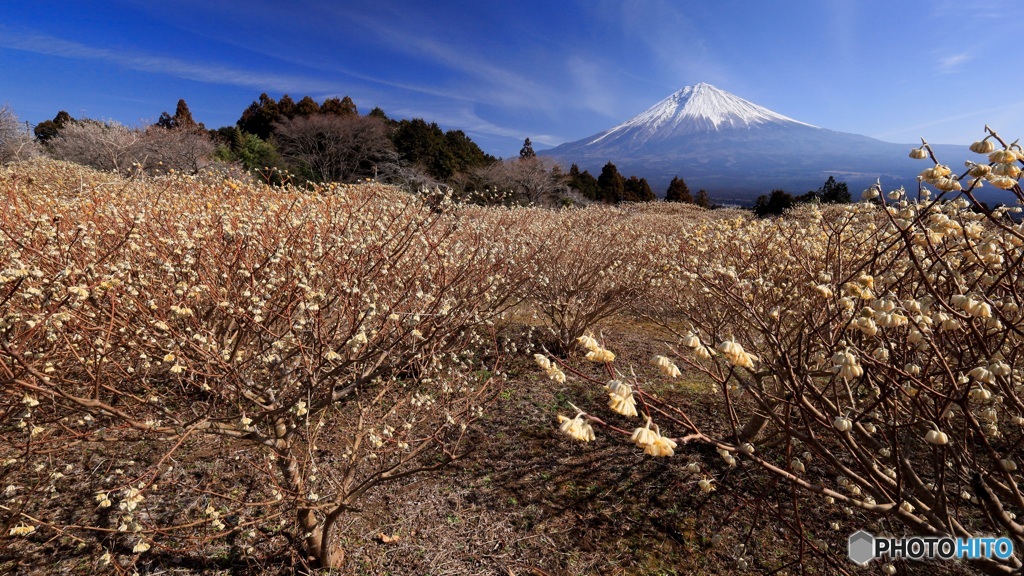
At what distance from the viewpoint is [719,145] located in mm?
154000

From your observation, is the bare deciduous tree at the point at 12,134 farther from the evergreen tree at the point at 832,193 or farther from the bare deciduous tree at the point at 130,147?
the evergreen tree at the point at 832,193

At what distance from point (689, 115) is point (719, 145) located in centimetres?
1675

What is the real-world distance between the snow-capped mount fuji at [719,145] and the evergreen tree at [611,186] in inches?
4222

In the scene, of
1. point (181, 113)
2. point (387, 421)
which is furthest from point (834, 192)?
point (181, 113)

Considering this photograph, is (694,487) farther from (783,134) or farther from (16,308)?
(783,134)

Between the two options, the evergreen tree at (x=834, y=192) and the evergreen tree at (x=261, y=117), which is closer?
the evergreen tree at (x=834, y=192)

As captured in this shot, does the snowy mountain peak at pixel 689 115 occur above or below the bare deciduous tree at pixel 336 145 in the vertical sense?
above

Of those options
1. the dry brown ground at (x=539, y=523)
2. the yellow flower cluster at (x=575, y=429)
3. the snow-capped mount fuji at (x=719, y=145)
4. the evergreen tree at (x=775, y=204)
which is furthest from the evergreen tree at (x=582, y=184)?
the snow-capped mount fuji at (x=719, y=145)

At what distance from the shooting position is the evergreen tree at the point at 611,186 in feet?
108

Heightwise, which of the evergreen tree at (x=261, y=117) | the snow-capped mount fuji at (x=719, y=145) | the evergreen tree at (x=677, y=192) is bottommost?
the evergreen tree at (x=677, y=192)

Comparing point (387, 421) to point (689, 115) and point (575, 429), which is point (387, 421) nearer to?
point (575, 429)

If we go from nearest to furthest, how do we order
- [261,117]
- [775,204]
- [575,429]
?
[575,429]
[775,204]
[261,117]

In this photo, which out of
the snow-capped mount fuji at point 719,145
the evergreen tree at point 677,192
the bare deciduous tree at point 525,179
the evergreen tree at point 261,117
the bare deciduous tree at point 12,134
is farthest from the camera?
the snow-capped mount fuji at point 719,145

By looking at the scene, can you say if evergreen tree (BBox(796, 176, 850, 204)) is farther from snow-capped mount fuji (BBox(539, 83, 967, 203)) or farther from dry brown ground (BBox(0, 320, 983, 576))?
snow-capped mount fuji (BBox(539, 83, 967, 203))
